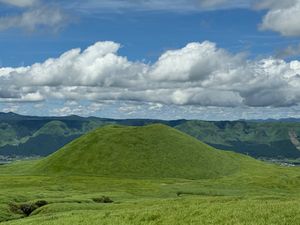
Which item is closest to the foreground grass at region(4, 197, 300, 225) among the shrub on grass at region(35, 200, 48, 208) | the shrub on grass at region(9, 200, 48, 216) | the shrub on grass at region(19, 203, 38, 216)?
the shrub on grass at region(9, 200, 48, 216)

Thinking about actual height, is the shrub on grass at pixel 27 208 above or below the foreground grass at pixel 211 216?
below

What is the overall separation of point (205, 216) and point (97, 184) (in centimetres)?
14257

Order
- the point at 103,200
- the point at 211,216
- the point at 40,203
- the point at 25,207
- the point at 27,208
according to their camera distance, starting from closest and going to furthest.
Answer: the point at 211,216 → the point at 27,208 → the point at 25,207 → the point at 40,203 → the point at 103,200

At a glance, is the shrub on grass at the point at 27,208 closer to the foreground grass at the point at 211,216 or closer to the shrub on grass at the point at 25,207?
the shrub on grass at the point at 25,207

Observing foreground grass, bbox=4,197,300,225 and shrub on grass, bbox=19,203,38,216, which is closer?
foreground grass, bbox=4,197,300,225

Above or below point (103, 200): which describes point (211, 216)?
above

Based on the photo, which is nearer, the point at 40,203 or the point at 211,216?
the point at 211,216

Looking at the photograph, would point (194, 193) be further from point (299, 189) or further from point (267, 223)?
point (267, 223)

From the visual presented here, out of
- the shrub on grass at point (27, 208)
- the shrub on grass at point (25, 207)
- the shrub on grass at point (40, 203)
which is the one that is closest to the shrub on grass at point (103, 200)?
the shrub on grass at point (40, 203)

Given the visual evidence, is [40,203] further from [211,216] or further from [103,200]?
[211,216]

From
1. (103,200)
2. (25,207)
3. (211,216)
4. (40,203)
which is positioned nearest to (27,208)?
(25,207)

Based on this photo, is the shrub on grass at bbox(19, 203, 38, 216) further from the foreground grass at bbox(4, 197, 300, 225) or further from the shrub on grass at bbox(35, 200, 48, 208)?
the foreground grass at bbox(4, 197, 300, 225)

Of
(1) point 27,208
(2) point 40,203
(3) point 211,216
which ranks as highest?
(3) point 211,216

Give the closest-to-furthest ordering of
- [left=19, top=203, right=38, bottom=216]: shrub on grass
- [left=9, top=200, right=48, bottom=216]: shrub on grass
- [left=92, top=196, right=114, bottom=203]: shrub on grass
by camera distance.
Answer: [left=9, top=200, right=48, bottom=216]: shrub on grass
[left=19, top=203, right=38, bottom=216]: shrub on grass
[left=92, top=196, right=114, bottom=203]: shrub on grass
